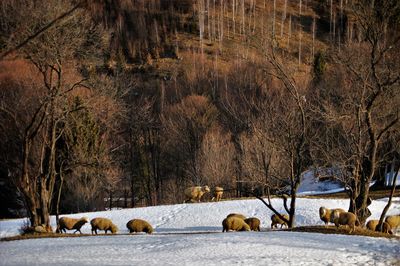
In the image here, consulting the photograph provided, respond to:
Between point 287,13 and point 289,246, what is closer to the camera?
point 289,246

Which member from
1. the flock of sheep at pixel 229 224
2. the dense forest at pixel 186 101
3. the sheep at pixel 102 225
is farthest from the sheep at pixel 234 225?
the sheep at pixel 102 225

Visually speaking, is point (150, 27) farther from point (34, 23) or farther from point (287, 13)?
point (34, 23)

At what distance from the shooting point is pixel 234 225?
19594 millimetres

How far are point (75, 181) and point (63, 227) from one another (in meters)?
21.1

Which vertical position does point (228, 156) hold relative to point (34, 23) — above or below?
below

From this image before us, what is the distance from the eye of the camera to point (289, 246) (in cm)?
1338

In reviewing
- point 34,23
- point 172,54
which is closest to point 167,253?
point 34,23

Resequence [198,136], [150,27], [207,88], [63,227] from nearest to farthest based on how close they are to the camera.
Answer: [63,227] < [198,136] < [207,88] < [150,27]

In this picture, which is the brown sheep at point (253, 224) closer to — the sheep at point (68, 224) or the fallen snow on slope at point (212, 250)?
the fallen snow on slope at point (212, 250)

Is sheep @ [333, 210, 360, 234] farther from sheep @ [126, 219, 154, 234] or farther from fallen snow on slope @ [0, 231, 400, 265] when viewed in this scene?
sheep @ [126, 219, 154, 234]

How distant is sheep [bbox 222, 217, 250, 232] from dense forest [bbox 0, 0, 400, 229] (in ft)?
4.19

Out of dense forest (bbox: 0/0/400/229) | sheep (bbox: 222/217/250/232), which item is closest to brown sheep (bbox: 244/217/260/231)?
sheep (bbox: 222/217/250/232)

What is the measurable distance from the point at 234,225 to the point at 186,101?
4222cm

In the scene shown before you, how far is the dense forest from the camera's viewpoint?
17.8m
